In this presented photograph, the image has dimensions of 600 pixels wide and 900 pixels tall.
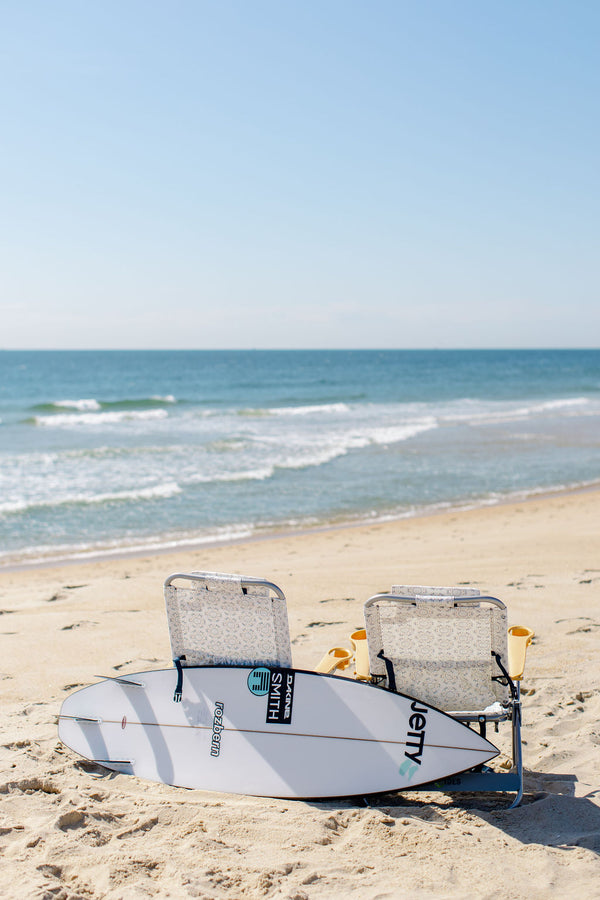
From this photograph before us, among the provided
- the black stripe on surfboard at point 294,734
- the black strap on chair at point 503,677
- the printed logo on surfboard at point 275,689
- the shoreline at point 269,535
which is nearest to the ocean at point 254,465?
the shoreline at point 269,535

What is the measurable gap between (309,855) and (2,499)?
12187mm

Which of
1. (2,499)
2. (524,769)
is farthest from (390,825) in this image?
(2,499)

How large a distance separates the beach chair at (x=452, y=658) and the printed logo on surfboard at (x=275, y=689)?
44cm

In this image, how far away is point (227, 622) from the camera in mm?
3740

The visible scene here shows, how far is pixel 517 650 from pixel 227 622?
1598mm

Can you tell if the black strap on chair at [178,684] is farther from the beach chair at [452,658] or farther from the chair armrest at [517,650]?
the chair armrest at [517,650]

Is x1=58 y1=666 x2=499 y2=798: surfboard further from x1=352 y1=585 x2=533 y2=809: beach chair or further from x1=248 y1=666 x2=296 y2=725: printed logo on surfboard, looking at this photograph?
x1=352 y1=585 x2=533 y2=809: beach chair

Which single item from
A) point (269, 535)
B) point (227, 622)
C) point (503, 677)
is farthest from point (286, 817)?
point (269, 535)

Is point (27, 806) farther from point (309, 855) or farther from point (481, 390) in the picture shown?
point (481, 390)

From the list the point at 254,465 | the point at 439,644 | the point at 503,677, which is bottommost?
the point at 254,465

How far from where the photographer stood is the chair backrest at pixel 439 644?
3.48 metres

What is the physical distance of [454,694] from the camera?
3648mm

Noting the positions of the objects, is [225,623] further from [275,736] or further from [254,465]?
[254,465]

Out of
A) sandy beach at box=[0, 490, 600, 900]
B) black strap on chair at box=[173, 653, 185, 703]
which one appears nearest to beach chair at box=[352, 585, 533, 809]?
sandy beach at box=[0, 490, 600, 900]
